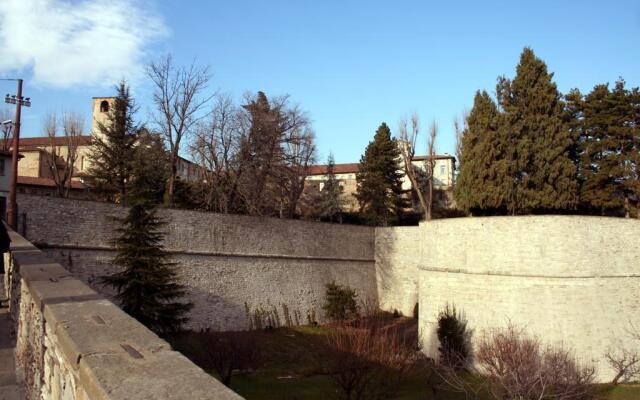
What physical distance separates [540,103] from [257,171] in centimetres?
1256

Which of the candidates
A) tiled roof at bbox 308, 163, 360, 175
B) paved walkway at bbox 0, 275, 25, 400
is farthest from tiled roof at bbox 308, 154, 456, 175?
paved walkway at bbox 0, 275, 25, 400

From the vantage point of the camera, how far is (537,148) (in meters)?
20.5

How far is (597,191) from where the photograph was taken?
22281 millimetres

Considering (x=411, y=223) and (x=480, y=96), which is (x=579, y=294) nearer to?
(x=480, y=96)

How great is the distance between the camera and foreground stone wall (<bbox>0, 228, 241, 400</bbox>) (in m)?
2.30

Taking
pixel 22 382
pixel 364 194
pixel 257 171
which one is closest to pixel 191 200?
pixel 257 171

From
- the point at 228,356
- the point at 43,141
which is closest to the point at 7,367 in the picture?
the point at 228,356

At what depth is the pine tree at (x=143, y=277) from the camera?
1306 centimetres

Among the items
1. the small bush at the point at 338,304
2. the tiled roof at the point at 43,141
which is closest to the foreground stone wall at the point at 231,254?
the small bush at the point at 338,304

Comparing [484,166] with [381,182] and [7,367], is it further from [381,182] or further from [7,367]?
[7,367]

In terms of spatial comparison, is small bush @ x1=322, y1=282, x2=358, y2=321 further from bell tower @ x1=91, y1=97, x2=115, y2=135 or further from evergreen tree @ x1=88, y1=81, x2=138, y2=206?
bell tower @ x1=91, y1=97, x2=115, y2=135

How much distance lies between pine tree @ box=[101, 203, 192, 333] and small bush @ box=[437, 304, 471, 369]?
8.34m

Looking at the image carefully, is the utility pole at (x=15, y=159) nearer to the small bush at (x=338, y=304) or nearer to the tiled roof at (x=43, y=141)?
the small bush at (x=338, y=304)

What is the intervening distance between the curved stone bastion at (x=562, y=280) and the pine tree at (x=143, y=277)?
31.4 feet
